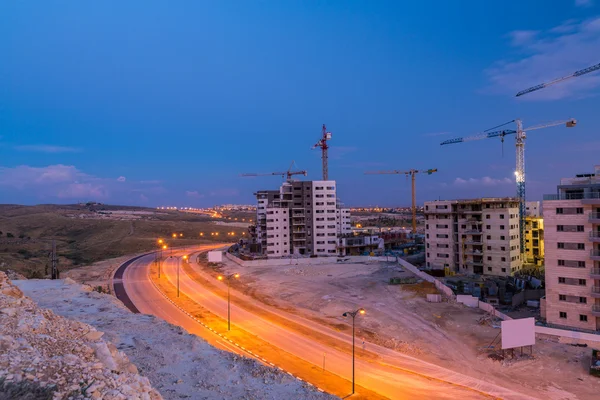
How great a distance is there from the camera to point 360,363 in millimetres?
33125

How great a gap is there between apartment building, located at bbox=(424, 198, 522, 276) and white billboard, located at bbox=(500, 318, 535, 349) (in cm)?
3591

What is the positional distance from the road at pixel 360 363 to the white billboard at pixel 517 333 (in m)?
6.18

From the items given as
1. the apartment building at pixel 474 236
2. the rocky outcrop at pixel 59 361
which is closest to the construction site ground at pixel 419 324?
the apartment building at pixel 474 236

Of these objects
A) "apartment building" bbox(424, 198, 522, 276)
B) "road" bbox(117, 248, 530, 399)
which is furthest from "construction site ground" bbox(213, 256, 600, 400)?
"apartment building" bbox(424, 198, 522, 276)

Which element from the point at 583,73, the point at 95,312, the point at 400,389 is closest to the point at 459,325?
the point at 400,389

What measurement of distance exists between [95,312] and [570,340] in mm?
43048

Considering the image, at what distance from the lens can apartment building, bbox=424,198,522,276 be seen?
68000mm

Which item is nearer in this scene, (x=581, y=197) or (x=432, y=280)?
(x=581, y=197)

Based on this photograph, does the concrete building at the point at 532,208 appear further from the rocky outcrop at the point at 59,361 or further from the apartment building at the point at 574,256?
the rocky outcrop at the point at 59,361

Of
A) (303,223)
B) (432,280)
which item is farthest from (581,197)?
(303,223)

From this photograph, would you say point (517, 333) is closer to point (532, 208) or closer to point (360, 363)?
point (360, 363)

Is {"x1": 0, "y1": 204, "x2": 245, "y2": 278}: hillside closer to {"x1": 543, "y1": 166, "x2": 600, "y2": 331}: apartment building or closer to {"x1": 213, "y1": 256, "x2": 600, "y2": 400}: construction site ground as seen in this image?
{"x1": 213, "y1": 256, "x2": 600, "y2": 400}: construction site ground

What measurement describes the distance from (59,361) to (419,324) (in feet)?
130

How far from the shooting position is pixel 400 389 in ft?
93.0
